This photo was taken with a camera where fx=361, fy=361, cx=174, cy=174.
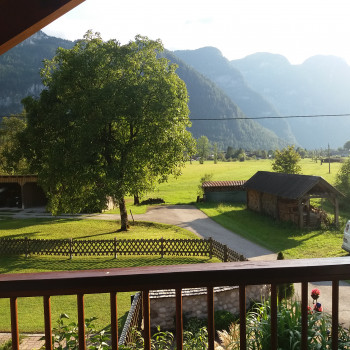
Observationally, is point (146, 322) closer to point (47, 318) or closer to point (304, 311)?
point (47, 318)

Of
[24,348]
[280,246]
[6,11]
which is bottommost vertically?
[280,246]

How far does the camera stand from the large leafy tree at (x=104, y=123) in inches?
887

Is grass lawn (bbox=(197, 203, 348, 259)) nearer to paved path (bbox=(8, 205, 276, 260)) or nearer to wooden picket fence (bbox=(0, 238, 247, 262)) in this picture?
paved path (bbox=(8, 205, 276, 260))

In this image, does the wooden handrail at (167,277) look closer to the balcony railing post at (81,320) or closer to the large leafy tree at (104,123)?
the balcony railing post at (81,320)

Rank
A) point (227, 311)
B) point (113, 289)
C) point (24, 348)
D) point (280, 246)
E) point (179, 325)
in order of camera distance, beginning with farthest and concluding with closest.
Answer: point (280, 246) < point (227, 311) < point (24, 348) < point (179, 325) < point (113, 289)

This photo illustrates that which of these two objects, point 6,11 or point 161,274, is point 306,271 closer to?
point 161,274

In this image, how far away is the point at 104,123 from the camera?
22609 mm

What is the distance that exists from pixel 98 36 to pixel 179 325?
85.3ft

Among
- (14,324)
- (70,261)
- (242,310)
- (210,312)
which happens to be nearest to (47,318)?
(14,324)

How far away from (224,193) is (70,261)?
24936 millimetres

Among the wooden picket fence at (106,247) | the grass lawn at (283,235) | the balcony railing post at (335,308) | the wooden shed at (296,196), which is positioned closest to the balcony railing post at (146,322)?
the balcony railing post at (335,308)

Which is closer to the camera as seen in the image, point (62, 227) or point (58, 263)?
point (58, 263)

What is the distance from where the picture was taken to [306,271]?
2.20m

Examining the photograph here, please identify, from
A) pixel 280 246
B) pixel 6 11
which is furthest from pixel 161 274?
pixel 280 246
